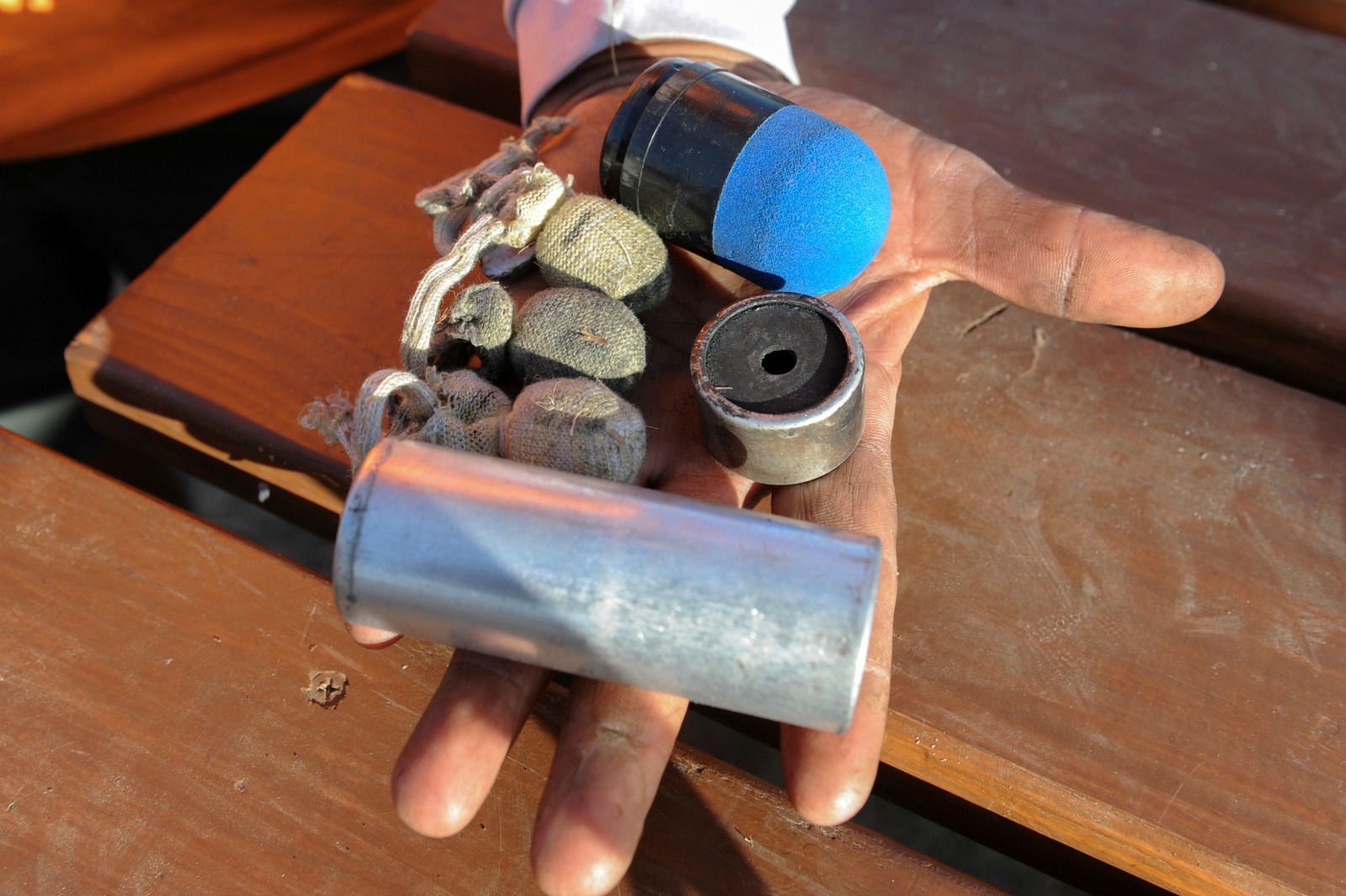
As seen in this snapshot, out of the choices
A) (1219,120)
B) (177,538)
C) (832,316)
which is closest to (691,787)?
(832,316)

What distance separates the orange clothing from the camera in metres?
2.20

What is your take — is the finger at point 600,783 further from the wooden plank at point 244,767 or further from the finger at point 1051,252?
the finger at point 1051,252

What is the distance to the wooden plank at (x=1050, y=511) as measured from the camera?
1365 millimetres

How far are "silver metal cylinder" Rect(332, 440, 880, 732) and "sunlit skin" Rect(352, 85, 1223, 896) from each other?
0.37 feet

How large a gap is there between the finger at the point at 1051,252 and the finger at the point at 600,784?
921 mm

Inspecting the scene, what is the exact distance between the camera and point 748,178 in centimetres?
147

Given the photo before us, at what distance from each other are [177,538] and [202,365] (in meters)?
0.35

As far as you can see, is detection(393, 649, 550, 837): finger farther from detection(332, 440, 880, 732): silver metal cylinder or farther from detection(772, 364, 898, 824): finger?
detection(772, 364, 898, 824): finger

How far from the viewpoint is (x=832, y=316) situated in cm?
142

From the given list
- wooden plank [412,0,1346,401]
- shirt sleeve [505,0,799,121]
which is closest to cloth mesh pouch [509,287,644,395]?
shirt sleeve [505,0,799,121]

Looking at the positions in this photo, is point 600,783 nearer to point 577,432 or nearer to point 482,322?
point 577,432

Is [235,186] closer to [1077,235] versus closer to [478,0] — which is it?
[478,0]

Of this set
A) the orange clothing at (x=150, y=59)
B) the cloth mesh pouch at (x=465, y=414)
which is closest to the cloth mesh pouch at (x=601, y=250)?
the cloth mesh pouch at (x=465, y=414)

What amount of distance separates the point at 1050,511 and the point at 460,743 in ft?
3.39
